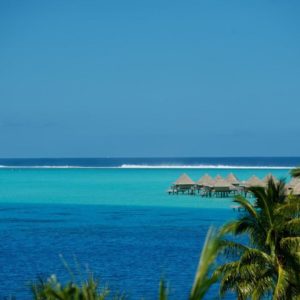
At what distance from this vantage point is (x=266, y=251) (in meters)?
10.6

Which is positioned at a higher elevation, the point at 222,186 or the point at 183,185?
the point at 183,185

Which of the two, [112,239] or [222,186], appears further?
[222,186]

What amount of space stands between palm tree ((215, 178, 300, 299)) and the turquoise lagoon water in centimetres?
251

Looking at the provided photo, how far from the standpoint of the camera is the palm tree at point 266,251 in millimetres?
10234

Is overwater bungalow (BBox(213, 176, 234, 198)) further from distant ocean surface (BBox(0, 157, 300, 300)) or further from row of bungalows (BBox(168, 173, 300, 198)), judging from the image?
distant ocean surface (BBox(0, 157, 300, 300))

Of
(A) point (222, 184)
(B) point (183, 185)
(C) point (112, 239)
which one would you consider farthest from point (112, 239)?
(B) point (183, 185)

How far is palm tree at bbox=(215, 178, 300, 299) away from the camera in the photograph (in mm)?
10234

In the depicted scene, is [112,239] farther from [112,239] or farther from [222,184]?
[222,184]

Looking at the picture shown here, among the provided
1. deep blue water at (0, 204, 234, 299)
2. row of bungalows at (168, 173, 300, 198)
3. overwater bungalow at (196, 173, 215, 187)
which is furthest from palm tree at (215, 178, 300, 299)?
overwater bungalow at (196, 173, 215, 187)

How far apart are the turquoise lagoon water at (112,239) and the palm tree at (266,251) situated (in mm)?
2507

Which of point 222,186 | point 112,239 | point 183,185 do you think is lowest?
point 112,239

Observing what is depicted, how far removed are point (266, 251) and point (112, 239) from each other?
19.1 metres

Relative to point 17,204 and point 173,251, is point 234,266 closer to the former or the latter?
point 173,251

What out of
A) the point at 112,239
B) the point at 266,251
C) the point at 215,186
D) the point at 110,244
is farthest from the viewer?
the point at 215,186
